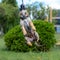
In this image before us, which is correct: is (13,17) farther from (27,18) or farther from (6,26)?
(27,18)

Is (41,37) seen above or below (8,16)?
above

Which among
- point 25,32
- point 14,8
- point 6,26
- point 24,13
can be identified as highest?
point 24,13

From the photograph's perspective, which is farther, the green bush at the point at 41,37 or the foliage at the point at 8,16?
the foliage at the point at 8,16

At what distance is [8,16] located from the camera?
29078 millimetres

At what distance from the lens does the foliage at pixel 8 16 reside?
2752 cm

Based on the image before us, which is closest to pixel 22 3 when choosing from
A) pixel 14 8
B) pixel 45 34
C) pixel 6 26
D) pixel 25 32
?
pixel 25 32

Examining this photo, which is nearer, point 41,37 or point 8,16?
point 41,37

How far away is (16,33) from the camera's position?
41.4 ft

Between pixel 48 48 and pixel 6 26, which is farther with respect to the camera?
pixel 6 26

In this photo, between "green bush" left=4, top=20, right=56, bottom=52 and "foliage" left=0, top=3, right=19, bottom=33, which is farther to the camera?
"foliage" left=0, top=3, right=19, bottom=33

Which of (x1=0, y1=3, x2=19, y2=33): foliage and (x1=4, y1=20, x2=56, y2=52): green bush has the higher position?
(x1=4, y1=20, x2=56, y2=52): green bush

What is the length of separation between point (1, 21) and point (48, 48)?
62.5 ft

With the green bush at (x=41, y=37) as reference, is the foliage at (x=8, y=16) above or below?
below

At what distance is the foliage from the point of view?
27523 mm
